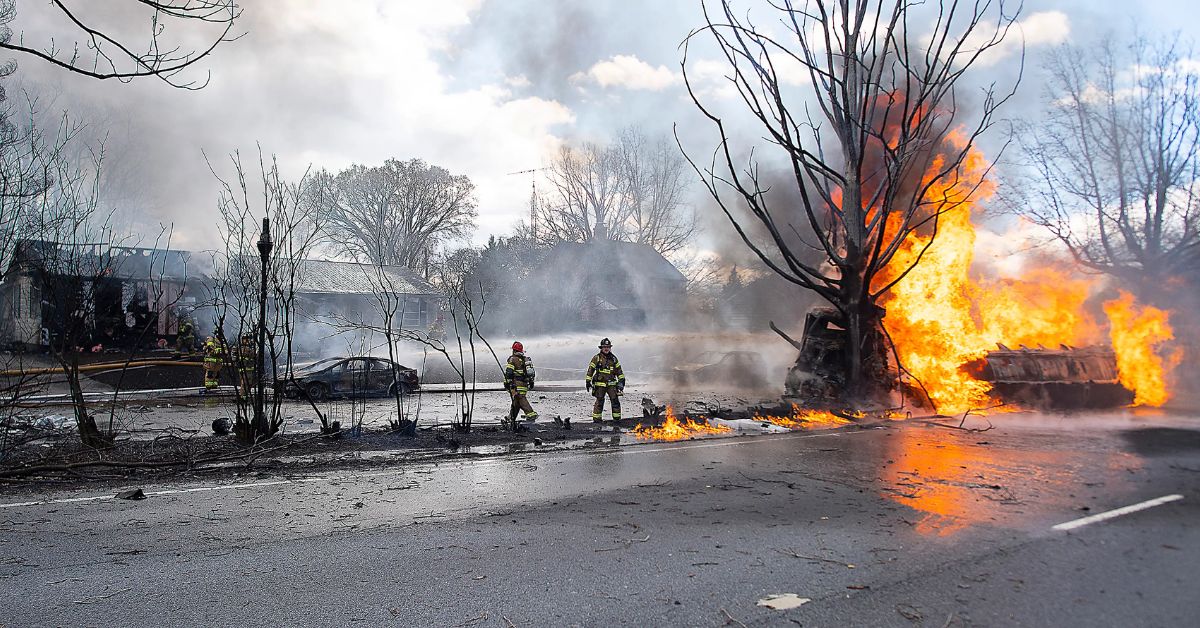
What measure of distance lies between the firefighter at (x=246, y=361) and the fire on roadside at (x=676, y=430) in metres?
5.99

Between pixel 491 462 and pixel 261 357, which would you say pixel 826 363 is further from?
pixel 261 357

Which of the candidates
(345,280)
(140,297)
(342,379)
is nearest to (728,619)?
(342,379)

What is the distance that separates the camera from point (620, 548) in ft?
16.1

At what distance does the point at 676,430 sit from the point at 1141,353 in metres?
14.1

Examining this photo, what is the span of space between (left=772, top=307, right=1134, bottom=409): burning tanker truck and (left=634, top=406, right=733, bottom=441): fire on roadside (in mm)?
3314

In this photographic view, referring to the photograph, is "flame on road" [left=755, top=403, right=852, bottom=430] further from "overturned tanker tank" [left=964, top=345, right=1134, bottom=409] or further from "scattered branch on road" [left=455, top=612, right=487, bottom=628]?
"scattered branch on road" [left=455, top=612, right=487, bottom=628]

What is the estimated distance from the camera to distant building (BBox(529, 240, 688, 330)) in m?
37.9

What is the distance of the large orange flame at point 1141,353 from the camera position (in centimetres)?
1717

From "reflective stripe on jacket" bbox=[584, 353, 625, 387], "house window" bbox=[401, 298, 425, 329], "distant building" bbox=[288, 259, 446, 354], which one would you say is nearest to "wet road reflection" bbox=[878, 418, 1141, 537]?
"reflective stripe on jacket" bbox=[584, 353, 625, 387]

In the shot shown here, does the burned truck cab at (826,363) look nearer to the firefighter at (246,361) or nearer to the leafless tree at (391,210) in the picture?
the firefighter at (246,361)

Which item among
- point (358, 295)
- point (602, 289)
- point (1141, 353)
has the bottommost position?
point (1141, 353)

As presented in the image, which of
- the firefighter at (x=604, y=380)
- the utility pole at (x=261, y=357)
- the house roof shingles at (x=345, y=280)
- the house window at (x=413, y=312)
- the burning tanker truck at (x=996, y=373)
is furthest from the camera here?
the house window at (x=413, y=312)

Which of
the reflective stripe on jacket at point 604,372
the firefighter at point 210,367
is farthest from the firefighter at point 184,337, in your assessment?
the reflective stripe on jacket at point 604,372

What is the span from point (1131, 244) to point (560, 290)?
25.6 m
